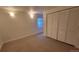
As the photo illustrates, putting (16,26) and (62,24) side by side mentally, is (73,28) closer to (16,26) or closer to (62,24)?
(62,24)

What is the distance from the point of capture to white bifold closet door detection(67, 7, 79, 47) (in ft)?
4.14

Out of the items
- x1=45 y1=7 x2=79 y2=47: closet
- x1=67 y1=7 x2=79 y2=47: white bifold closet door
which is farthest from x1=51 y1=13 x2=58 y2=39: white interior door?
x1=67 y1=7 x2=79 y2=47: white bifold closet door

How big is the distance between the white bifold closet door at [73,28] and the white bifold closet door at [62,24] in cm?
7

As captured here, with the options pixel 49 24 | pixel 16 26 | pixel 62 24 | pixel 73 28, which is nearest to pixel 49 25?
pixel 49 24

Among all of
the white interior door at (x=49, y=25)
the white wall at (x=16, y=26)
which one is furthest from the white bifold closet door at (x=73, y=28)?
the white wall at (x=16, y=26)

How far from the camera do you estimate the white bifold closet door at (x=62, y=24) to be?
131cm

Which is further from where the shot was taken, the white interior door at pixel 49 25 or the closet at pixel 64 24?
the white interior door at pixel 49 25

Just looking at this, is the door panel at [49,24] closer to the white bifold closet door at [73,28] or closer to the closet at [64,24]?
the closet at [64,24]

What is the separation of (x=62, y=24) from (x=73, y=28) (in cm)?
20

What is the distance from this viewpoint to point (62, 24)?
1340 millimetres

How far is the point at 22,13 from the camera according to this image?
4.37ft
